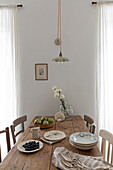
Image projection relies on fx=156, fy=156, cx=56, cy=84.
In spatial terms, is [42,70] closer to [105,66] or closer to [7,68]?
[7,68]

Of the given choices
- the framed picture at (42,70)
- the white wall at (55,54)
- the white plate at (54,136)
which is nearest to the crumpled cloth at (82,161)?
the white plate at (54,136)

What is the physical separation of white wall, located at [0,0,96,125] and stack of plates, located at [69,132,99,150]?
1.02 m

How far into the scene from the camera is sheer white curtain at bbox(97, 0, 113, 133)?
2326mm

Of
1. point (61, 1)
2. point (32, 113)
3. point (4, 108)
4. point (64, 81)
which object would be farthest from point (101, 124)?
point (61, 1)

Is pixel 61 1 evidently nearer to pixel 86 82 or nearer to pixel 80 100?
pixel 86 82

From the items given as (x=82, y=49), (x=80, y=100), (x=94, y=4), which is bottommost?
(x=80, y=100)

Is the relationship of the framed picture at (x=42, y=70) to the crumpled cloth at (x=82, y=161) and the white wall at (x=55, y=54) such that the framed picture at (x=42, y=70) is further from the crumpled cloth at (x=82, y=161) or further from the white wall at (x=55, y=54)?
the crumpled cloth at (x=82, y=161)

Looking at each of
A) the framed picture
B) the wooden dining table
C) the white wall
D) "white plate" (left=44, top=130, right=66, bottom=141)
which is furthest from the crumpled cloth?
the framed picture

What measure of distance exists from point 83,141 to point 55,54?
4.83 ft

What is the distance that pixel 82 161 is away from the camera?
3.44 ft

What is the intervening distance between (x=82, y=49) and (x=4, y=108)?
1.51 m

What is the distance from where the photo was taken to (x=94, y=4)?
7.75 feet

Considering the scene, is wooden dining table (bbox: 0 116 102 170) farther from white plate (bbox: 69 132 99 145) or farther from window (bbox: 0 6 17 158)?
window (bbox: 0 6 17 158)

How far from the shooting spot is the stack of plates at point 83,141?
122 centimetres
